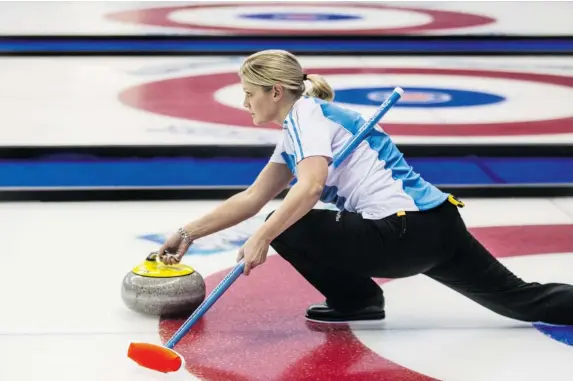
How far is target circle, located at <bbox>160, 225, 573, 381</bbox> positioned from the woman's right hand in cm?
15

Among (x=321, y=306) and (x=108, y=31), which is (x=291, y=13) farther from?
(x=321, y=306)

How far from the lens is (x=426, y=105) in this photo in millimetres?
5652

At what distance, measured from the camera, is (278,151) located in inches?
111

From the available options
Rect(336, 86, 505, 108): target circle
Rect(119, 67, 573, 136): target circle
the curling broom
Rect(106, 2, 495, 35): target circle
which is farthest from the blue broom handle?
Rect(106, 2, 495, 35): target circle

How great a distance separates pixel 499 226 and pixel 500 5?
6.95 meters

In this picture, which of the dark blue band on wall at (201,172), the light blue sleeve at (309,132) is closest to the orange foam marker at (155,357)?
the light blue sleeve at (309,132)

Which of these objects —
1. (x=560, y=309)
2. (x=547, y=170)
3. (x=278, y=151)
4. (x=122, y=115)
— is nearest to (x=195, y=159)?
(x=122, y=115)

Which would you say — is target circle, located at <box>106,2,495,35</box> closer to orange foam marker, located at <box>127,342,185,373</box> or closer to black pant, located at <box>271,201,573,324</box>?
black pant, located at <box>271,201,573,324</box>

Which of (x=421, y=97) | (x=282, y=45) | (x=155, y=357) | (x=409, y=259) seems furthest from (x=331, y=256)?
(x=282, y=45)

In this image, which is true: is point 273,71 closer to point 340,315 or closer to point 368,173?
point 368,173

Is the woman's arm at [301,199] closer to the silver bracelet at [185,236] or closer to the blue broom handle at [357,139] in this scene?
the blue broom handle at [357,139]

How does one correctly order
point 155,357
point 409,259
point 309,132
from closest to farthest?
point 155,357, point 309,132, point 409,259

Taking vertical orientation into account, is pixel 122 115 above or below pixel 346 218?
below

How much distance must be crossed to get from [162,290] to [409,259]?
0.61 meters
